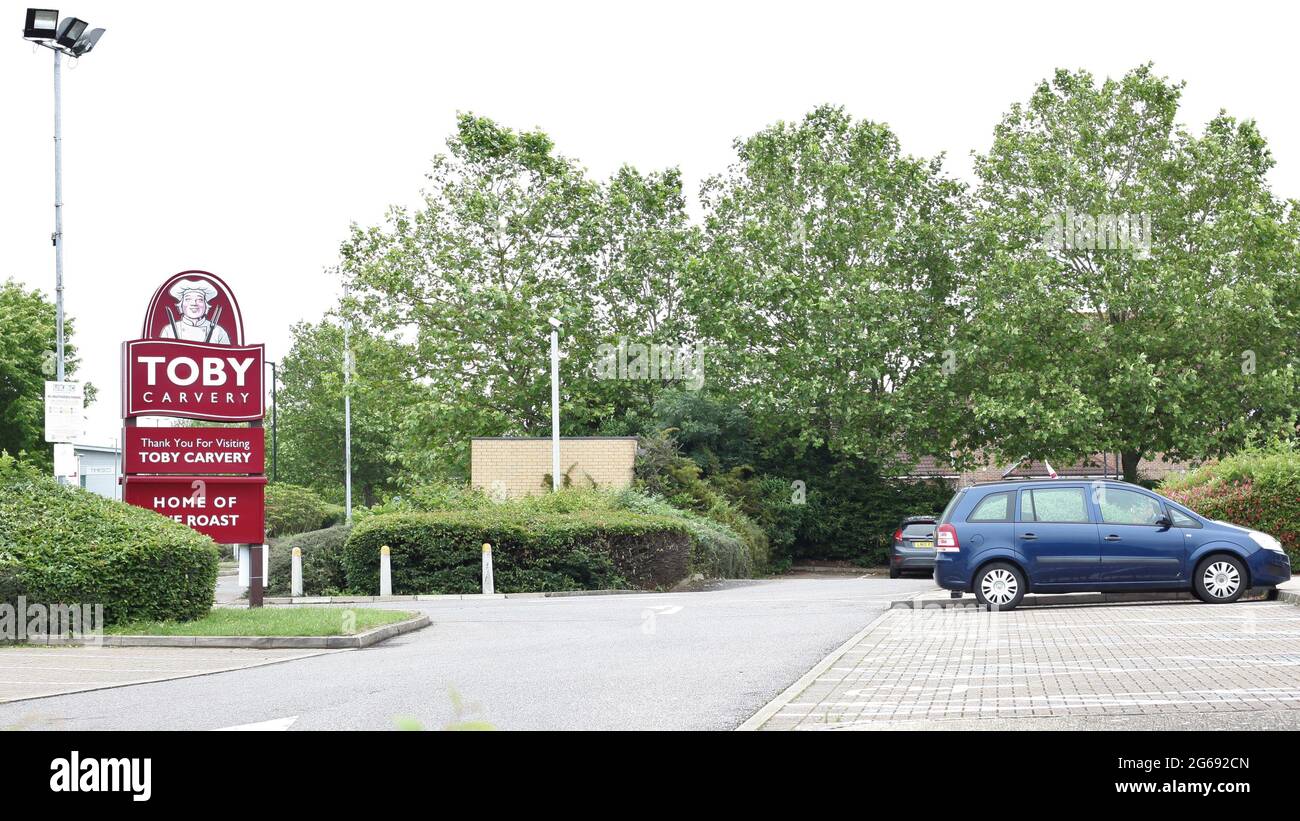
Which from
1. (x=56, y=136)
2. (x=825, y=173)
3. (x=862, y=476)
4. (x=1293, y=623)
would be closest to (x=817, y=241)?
(x=825, y=173)

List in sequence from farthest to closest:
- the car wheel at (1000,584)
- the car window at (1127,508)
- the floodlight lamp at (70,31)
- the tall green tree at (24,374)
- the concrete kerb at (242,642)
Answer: the tall green tree at (24,374) → the floodlight lamp at (70,31) → the car wheel at (1000,584) → the car window at (1127,508) → the concrete kerb at (242,642)

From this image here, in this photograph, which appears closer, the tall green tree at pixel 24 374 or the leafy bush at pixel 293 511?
the tall green tree at pixel 24 374

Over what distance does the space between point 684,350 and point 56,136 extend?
22073 mm

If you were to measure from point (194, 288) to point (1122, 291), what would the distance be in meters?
30.1

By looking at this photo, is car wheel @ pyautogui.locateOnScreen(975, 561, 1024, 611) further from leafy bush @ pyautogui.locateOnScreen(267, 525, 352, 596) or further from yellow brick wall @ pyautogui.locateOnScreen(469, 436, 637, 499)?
yellow brick wall @ pyautogui.locateOnScreen(469, 436, 637, 499)

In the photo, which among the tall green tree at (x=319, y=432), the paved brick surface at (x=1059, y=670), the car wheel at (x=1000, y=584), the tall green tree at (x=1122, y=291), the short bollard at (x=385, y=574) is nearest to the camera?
the paved brick surface at (x=1059, y=670)

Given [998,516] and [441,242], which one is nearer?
[998,516]

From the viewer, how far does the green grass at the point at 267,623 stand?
1512 cm

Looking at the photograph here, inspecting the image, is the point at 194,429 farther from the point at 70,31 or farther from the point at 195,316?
the point at 70,31

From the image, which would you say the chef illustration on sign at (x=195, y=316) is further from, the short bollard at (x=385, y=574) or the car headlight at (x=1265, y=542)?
the car headlight at (x=1265, y=542)

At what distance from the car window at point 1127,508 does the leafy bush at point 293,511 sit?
4366 cm

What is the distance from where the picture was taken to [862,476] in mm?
43062

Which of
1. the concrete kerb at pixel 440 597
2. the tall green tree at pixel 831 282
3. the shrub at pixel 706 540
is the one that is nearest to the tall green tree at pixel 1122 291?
the tall green tree at pixel 831 282
